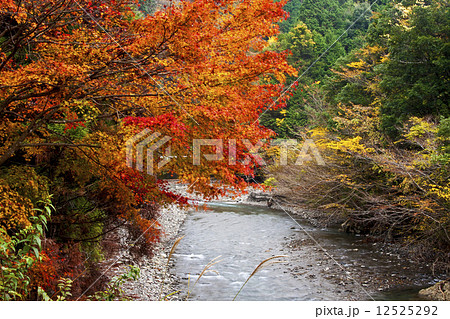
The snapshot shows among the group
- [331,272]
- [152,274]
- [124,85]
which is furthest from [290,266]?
[124,85]

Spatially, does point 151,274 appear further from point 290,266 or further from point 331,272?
point 331,272

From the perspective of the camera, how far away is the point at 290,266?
11.9 meters

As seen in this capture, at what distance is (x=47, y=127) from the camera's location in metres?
6.68

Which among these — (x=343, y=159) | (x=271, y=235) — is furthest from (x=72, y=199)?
(x=343, y=159)

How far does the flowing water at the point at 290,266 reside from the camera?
976cm

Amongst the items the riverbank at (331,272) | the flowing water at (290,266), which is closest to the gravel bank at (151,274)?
the riverbank at (331,272)

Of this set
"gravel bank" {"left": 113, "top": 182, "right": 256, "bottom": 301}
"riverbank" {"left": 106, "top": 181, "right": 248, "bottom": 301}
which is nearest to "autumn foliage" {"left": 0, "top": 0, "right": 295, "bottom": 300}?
"riverbank" {"left": 106, "top": 181, "right": 248, "bottom": 301}

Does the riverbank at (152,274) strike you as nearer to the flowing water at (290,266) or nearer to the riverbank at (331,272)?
the riverbank at (331,272)

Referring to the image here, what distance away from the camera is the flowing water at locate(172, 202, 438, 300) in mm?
9758

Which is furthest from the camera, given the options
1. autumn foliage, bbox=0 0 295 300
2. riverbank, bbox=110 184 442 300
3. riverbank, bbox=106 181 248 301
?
riverbank, bbox=110 184 442 300

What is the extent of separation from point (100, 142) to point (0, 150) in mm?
1648

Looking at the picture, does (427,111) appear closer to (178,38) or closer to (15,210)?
(178,38)

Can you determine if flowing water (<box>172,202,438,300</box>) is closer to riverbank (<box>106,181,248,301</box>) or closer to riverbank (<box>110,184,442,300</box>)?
riverbank (<box>110,184,442,300</box>)

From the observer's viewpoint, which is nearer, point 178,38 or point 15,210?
point 15,210
